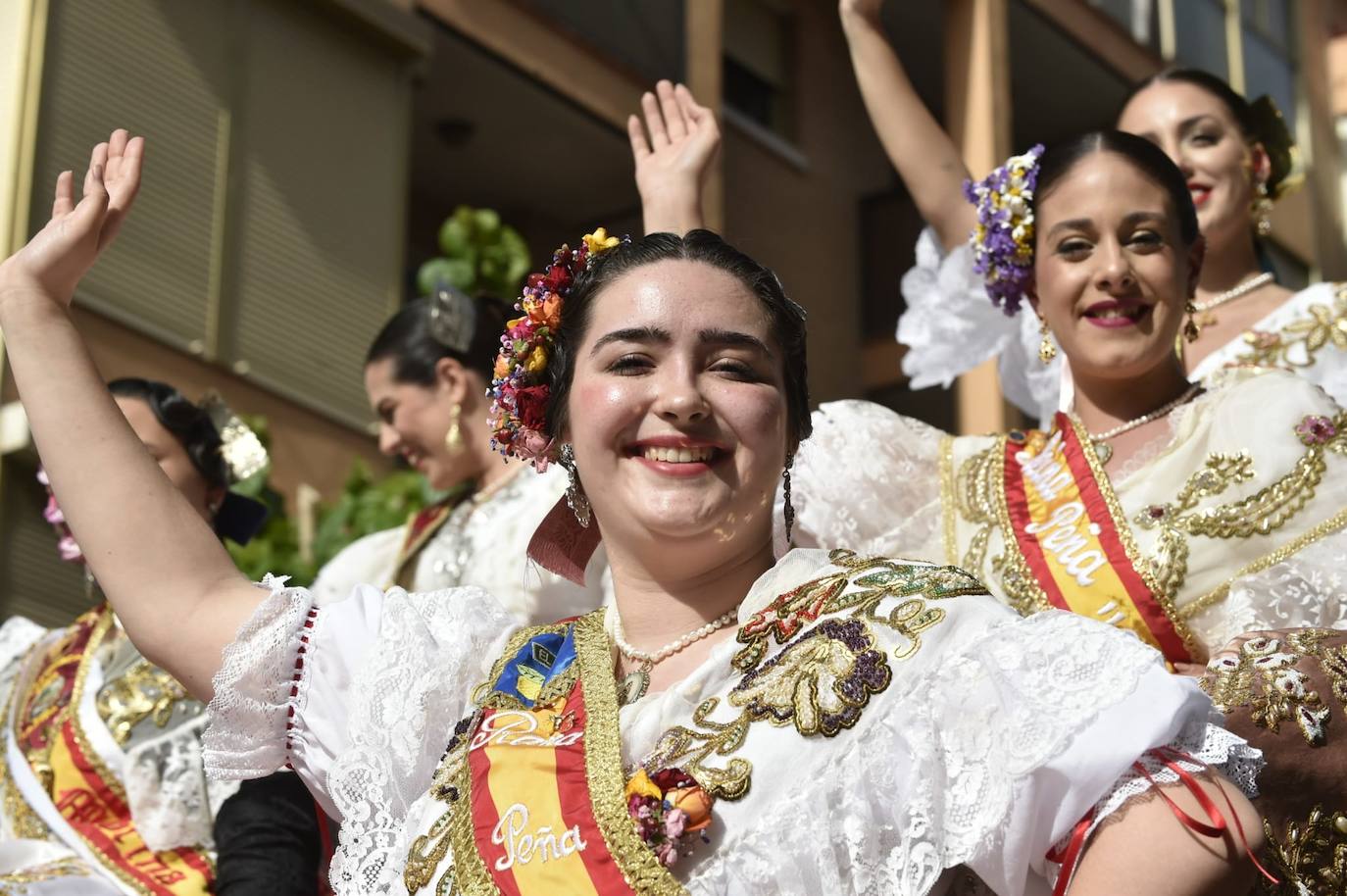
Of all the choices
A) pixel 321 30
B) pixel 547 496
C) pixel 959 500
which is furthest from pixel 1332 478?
pixel 321 30

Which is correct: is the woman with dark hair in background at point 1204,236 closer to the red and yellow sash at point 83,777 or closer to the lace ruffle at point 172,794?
the lace ruffle at point 172,794

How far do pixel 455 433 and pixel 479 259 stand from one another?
6.64 feet

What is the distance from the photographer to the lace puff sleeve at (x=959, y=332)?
4812 millimetres

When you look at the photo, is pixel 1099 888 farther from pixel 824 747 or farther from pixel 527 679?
Result: pixel 527 679

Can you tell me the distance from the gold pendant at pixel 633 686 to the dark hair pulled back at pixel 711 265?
40 cm

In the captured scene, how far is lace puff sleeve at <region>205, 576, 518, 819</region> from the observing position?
117 inches

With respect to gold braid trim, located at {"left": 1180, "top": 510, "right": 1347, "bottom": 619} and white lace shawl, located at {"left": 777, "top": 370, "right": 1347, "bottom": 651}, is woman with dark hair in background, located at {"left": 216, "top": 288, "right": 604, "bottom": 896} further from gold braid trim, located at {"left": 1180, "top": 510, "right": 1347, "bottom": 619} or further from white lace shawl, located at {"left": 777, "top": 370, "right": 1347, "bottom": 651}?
gold braid trim, located at {"left": 1180, "top": 510, "right": 1347, "bottom": 619}

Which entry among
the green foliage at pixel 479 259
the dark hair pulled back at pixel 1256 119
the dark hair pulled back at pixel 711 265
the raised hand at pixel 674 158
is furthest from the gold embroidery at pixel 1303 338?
the green foliage at pixel 479 259

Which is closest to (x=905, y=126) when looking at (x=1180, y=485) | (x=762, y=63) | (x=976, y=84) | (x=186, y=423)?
(x=1180, y=485)

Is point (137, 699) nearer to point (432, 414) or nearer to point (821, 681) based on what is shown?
point (432, 414)

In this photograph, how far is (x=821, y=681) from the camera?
8.82 feet

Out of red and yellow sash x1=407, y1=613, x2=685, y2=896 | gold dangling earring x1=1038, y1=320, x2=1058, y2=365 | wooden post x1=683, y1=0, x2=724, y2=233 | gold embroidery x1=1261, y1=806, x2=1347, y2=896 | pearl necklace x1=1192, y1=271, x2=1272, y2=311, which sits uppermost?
wooden post x1=683, y1=0, x2=724, y2=233

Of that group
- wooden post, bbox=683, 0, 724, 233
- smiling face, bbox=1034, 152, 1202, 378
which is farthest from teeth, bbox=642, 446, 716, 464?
wooden post, bbox=683, 0, 724, 233

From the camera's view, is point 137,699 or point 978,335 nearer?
point 137,699
